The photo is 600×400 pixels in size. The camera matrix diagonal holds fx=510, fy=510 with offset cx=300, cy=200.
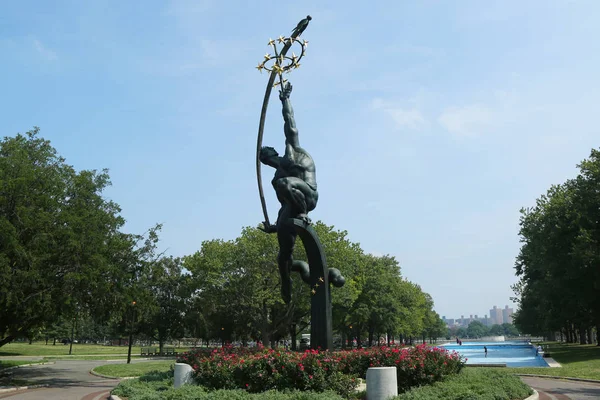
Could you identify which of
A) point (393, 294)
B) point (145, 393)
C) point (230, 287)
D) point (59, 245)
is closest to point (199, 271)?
point (230, 287)

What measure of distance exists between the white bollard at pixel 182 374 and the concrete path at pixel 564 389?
9.95 m

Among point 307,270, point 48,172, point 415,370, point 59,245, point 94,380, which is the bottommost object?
point 94,380

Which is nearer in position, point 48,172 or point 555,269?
point 48,172

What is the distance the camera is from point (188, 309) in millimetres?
61500

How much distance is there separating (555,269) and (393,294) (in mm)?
26796

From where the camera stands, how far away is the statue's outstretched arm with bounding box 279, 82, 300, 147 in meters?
16.5

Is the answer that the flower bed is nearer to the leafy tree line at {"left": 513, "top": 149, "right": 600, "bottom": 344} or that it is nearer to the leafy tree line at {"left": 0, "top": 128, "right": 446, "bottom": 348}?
the leafy tree line at {"left": 0, "top": 128, "right": 446, "bottom": 348}

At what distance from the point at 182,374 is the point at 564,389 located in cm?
1225

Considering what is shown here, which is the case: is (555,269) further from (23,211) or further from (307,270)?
(23,211)

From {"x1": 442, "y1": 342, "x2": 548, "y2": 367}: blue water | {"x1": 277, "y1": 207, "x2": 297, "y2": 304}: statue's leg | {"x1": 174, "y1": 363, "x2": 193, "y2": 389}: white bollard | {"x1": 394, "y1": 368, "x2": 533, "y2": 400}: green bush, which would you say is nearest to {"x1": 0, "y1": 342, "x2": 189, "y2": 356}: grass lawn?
{"x1": 442, "y1": 342, "x2": 548, "y2": 367}: blue water

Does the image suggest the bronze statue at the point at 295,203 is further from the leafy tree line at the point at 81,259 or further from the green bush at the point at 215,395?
the leafy tree line at the point at 81,259

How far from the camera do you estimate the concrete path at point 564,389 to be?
47.9 feet

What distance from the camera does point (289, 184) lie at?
51.0ft

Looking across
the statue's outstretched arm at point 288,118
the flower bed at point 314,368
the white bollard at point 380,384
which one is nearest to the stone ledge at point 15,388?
the flower bed at point 314,368
